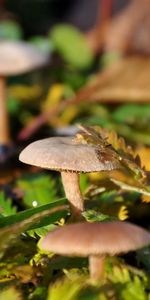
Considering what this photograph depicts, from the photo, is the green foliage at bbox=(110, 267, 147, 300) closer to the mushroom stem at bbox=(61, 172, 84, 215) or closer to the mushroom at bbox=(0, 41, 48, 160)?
the mushroom stem at bbox=(61, 172, 84, 215)

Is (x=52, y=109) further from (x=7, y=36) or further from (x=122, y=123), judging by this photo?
(x=7, y=36)

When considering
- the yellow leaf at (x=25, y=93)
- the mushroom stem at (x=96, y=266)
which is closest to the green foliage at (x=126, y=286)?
the mushroom stem at (x=96, y=266)

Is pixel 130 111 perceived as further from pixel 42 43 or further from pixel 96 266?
pixel 96 266

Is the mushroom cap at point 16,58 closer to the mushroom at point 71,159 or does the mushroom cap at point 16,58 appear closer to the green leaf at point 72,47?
the green leaf at point 72,47

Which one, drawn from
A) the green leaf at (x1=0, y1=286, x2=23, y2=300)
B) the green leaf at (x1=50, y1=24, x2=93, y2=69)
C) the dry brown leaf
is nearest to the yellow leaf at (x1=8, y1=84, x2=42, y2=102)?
the green leaf at (x1=50, y1=24, x2=93, y2=69)

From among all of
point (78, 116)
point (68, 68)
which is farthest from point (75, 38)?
point (78, 116)
